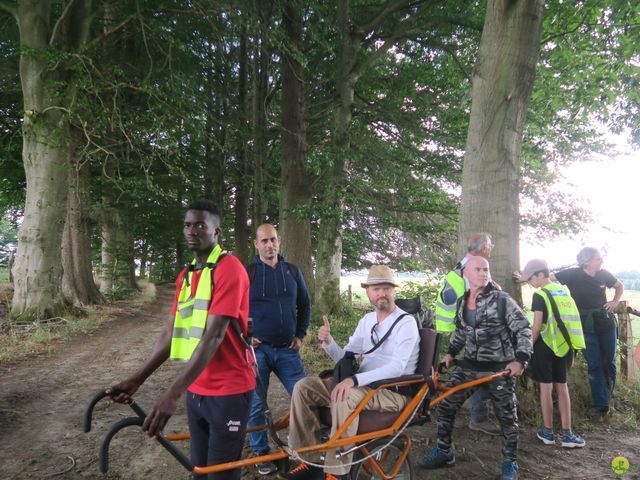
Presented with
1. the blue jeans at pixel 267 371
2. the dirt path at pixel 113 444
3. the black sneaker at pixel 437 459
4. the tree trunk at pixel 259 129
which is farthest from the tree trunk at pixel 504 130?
the tree trunk at pixel 259 129

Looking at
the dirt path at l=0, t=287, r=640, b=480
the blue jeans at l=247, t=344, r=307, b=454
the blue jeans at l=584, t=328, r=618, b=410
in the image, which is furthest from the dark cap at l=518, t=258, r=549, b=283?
the blue jeans at l=247, t=344, r=307, b=454

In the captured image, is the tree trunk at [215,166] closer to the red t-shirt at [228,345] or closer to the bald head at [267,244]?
the bald head at [267,244]

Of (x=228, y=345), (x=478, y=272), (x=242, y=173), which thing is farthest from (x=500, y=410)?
(x=242, y=173)

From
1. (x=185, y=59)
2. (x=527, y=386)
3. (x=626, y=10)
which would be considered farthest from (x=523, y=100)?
(x=185, y=59)

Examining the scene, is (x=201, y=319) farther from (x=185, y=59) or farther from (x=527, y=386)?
(x=185, y=59)

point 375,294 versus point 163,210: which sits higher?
point 163,210

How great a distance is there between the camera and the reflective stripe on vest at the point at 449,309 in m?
4.28

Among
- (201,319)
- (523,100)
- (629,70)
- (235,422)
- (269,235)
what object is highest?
(629,70)

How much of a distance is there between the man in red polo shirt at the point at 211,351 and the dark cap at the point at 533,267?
12.1 feet

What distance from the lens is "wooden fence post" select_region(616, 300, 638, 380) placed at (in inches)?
237

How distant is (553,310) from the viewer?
4.47 metres

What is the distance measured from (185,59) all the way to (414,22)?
6.15 m

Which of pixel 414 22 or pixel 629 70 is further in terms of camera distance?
pixel 414 22

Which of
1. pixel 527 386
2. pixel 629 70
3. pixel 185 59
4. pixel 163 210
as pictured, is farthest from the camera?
pixel 163 210
